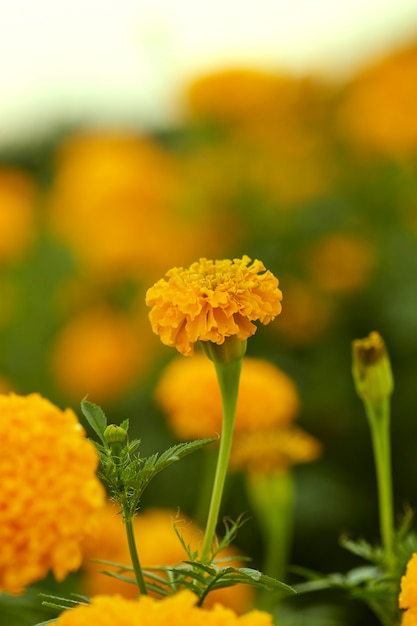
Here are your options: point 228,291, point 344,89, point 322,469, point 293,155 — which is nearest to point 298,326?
point 322,469

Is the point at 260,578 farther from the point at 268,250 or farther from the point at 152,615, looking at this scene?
the point at 268,250

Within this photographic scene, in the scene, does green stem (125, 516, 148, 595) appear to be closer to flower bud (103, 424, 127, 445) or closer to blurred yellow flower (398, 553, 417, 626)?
flower bud (103, 424, 127, 445)

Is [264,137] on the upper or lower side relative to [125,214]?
upper

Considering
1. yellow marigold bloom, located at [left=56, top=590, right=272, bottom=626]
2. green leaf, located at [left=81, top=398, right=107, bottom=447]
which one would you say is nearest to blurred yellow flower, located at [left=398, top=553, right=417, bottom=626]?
yellow marigold bloom, located at [left=56, top=590, right=272, bottom=626]

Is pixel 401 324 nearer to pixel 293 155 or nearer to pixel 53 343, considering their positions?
pixel 293 155

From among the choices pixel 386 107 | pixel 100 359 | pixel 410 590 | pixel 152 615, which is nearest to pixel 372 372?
pixel 410 590

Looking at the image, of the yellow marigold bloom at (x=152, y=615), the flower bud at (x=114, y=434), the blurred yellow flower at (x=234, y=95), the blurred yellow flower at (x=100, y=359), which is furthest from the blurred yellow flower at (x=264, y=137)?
the yellow marigold bloom at (x=152, y=615)

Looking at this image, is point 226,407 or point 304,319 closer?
point 226,407
